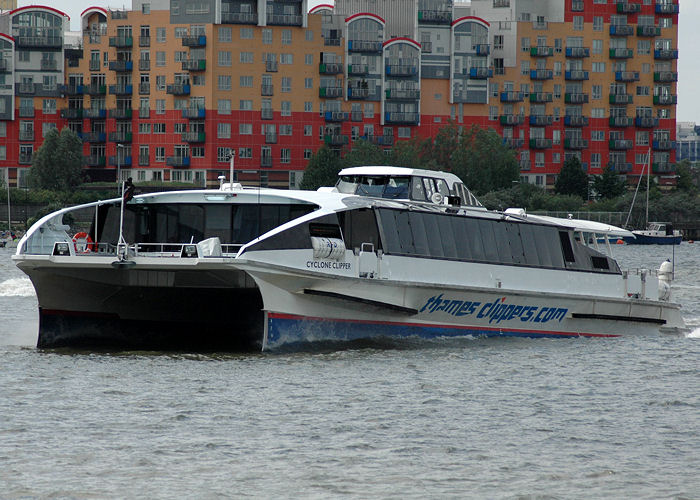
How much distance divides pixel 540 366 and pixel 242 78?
105784 mm

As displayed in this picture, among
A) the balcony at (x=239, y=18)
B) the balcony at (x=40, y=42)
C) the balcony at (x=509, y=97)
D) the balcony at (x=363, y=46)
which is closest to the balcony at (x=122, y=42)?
the balcony at (x=40, y=42)

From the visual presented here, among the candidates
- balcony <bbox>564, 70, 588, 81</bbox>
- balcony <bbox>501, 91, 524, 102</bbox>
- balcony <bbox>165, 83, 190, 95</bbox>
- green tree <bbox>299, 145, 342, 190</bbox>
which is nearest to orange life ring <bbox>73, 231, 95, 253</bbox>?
green tree <bbox>299, 145, 342, 190</bbox>

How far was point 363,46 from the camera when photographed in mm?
134750

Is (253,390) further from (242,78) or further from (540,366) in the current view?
(242,78)

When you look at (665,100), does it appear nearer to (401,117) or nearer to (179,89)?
(401,117)

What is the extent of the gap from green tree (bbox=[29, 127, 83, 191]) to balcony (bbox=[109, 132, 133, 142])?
14.7 ft

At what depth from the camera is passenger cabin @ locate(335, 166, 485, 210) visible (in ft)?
99.7

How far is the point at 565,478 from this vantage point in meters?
17.2

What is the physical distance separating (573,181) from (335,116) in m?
26.5

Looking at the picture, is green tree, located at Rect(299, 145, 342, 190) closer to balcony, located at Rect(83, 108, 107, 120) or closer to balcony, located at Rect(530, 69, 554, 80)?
balcony, located at Rect(83, 108, 107, 120)

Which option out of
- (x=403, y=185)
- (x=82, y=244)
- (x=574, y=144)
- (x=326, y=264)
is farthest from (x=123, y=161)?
(x=326, y=264)

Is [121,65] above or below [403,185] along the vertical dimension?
above

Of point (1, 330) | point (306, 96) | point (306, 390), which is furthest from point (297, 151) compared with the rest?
point (306, 390)

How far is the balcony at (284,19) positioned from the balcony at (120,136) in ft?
59.1
